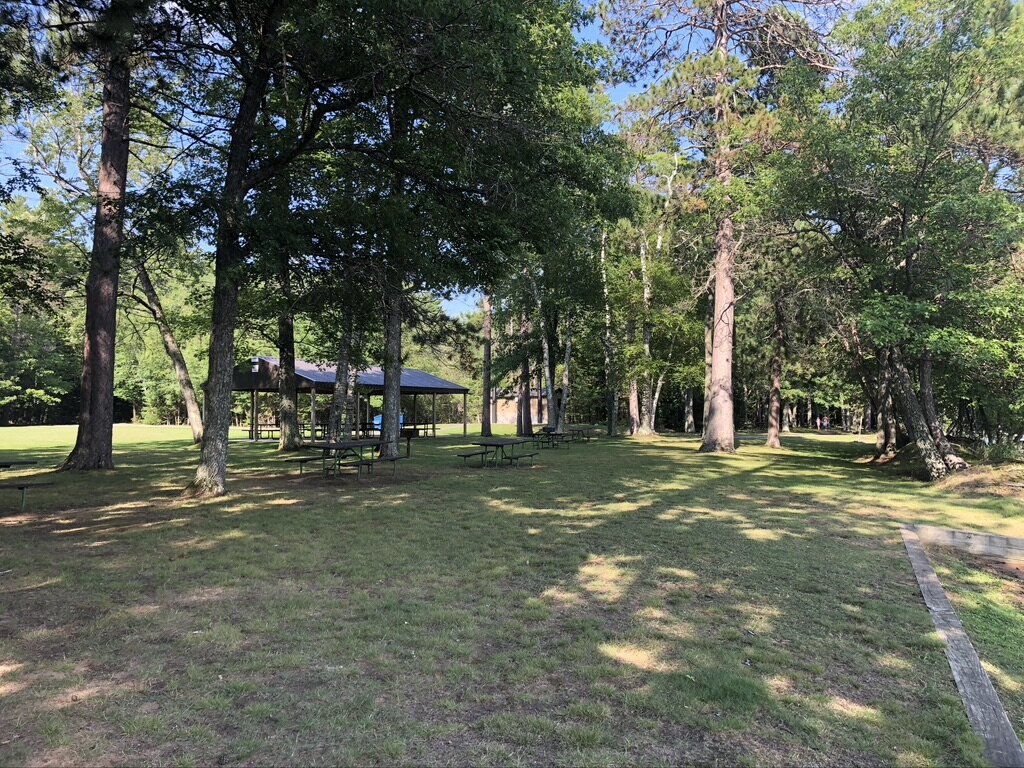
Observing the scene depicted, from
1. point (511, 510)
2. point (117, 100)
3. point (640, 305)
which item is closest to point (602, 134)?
point (511, 510)

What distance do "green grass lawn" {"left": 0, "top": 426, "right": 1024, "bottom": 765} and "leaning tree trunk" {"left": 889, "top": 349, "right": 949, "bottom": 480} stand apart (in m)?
4.67

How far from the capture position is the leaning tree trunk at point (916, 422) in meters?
11.9

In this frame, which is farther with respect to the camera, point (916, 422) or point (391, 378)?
point (391, 378)

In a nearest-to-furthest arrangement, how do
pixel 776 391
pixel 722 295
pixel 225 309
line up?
pixel 225 309, pixel 722 295, pixel 776 391

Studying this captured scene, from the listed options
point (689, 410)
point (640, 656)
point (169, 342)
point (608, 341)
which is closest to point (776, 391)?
point (608, 341)

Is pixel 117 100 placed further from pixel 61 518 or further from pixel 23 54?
pixel 61 518

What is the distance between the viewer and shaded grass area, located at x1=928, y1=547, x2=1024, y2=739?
3.20 metres

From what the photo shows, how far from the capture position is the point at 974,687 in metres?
3.01

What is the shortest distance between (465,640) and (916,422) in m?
12.1

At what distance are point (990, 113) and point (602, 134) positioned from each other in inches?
331

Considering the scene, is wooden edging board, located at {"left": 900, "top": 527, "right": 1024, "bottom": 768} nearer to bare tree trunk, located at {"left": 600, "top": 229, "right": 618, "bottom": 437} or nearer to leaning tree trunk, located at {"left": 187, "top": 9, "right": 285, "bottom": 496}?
leaning tree trunk, located at {"left": 187, "top": 9, "right": 285, "bottom": 496}

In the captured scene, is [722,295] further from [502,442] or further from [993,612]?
[993,612]

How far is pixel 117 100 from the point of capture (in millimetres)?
11523

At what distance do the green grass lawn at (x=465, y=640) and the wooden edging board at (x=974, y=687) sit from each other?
7 cm
